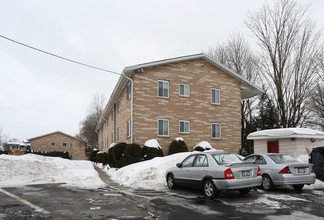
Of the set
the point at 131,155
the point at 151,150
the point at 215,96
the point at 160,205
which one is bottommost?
the point at 160,205

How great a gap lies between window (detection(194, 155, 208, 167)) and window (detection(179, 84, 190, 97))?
12.0 meters

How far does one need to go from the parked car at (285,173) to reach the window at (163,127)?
411 inches

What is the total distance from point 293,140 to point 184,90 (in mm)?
8115

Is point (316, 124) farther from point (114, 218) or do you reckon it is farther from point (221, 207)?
point (114, 218)

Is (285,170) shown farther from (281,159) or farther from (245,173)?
(245,173)

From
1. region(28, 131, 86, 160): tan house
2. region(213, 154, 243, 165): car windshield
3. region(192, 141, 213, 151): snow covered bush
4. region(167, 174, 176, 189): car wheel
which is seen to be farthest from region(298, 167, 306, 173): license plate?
region(28, 131, 86, 160): tan house

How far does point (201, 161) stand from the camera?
10.6 m

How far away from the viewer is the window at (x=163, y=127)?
21.4 meters

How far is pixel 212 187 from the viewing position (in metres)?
9.54

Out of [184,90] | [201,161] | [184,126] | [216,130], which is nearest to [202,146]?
[184,126]

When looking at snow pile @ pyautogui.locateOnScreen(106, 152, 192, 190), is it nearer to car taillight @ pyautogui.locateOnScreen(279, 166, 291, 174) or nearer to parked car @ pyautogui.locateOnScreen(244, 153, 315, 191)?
parked car @ pyautogui.locateOnScreen(244, 153, 315, 191)

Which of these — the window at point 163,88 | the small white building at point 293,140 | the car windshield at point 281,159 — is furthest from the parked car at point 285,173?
the window at point 163,88

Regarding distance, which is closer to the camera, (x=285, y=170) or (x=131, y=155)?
(x=285, y=170)

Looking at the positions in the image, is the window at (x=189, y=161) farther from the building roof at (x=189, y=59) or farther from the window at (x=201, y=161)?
the building roof at (x=189, y=59)
